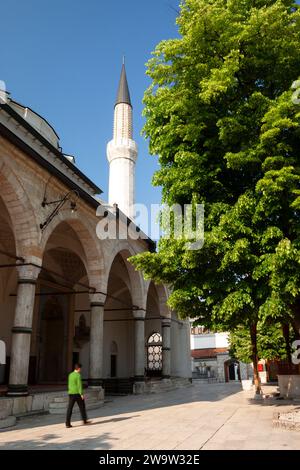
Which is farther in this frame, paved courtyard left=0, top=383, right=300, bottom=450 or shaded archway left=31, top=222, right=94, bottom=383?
shaded archway left=31, top=222, right=94, bottom=383

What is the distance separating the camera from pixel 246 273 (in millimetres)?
8383

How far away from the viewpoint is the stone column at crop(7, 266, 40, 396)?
962 centimetres

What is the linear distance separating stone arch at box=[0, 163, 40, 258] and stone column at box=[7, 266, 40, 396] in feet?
1.65

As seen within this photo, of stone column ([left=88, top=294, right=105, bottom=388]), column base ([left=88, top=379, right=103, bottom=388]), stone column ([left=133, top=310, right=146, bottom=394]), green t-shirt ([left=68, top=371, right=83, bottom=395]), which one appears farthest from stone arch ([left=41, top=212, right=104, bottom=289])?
green t-shirt ([left=68, top=371, right=83, bottom=395])

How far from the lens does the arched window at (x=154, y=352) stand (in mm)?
28188

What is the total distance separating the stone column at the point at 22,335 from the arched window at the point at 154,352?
19.1m

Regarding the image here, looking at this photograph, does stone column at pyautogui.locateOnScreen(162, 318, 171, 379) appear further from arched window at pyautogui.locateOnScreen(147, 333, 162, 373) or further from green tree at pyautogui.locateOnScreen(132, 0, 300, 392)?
green tree at pyautogui.locateOnScreen(132, 0, 300, 392)

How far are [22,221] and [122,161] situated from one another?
58.2 feet

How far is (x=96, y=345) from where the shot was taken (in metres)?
14.1

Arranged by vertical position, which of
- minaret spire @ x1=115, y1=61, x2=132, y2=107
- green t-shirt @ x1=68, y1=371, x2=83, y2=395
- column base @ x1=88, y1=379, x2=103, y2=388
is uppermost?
minaret spire @ x1=115, y1=61, x2=132, y2=107

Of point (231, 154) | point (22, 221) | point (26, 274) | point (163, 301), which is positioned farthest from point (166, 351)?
point (231, 154)

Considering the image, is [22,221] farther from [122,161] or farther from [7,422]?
[122,161]

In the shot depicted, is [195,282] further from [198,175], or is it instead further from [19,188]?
[19,188]

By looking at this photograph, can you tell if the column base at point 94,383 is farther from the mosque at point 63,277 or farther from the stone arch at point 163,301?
the stone arch at point 163,301
